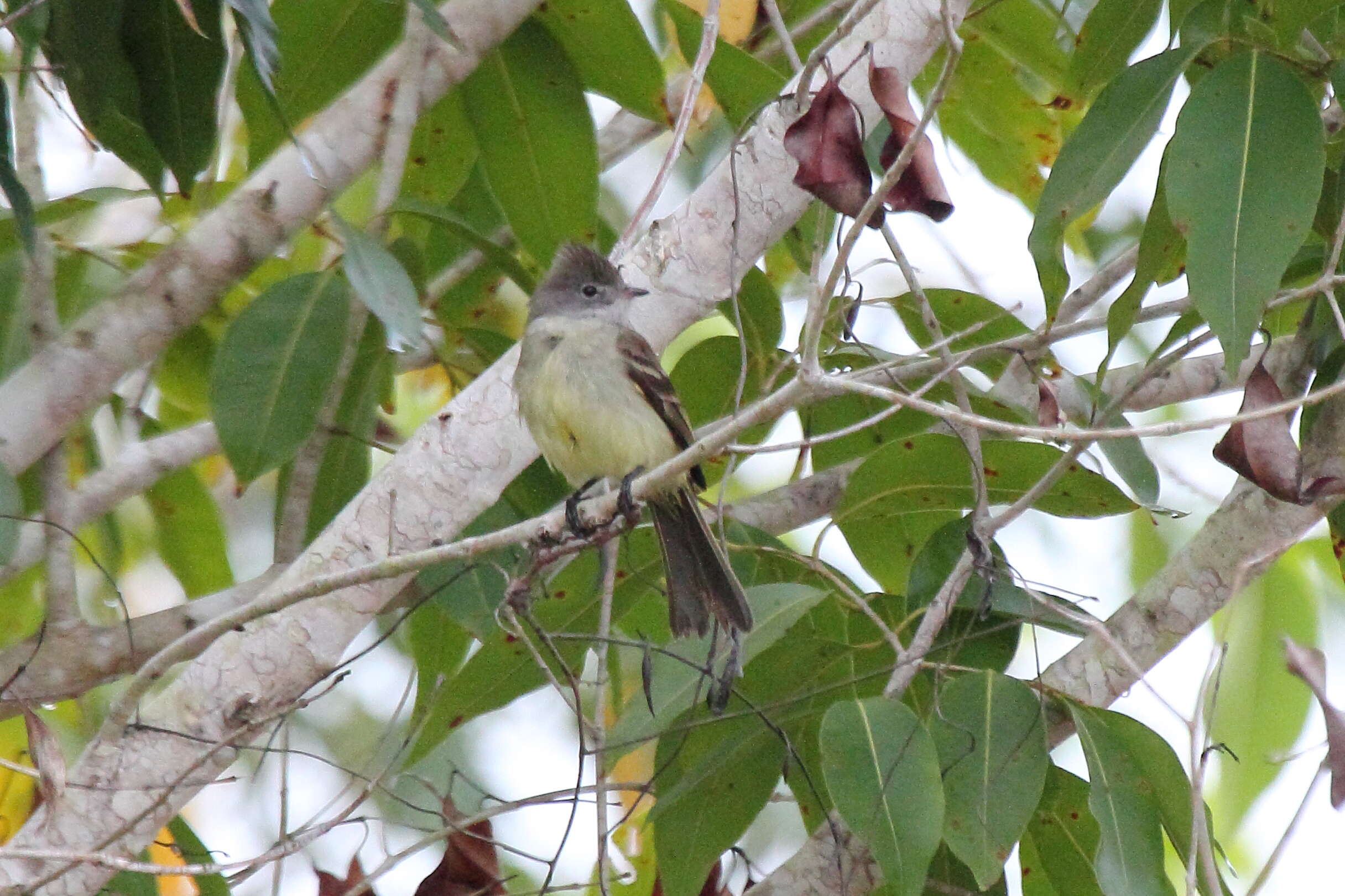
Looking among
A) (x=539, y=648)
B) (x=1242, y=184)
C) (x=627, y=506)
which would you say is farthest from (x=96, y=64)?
(x=1242, y=184)

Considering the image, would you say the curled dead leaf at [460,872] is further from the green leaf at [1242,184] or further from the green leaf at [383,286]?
the green leaf at [1242,184]

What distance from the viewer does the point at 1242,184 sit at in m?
2.74

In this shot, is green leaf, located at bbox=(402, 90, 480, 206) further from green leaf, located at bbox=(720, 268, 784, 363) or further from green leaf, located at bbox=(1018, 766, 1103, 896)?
green leaf, located at bbox=(1018, 766, 1103, 896)

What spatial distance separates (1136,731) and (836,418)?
1.45 metres

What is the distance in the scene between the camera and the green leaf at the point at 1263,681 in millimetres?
4023

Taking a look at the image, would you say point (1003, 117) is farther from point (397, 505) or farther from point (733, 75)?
point (397, 505)

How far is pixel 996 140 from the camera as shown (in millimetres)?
5090

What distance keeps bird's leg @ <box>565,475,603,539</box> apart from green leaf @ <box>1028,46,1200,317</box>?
40.7 inches

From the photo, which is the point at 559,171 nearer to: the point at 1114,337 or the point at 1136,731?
the point at 1114,337

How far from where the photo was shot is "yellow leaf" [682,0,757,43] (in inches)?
165

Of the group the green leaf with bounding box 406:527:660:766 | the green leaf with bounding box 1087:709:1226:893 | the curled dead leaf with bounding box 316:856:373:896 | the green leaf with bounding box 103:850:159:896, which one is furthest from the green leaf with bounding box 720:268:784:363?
the green leaf with bounding box 103:850:159:896

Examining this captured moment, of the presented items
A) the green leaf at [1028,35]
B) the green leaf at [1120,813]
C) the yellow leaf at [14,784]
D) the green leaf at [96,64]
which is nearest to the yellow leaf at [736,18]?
the green leaf at [1028,35]

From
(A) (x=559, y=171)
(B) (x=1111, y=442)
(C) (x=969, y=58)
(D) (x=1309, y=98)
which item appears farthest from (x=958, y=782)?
(C) (x=969, y=58)

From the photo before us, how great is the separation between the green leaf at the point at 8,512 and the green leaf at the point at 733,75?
6.19 ft
